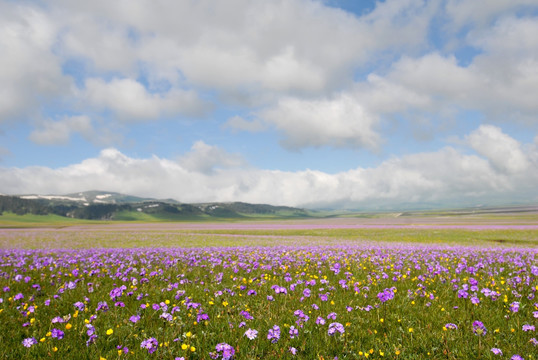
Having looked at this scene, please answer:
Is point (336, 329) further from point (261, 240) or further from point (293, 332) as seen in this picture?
point (261, 240)

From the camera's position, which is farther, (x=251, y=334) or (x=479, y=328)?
(x=479, y=328)

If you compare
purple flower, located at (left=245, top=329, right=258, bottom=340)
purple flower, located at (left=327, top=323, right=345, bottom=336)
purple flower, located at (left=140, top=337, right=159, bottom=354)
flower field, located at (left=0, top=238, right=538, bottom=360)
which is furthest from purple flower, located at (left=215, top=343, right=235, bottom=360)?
purple flower, located at (left=327, top=323, right=345, bottom=336)

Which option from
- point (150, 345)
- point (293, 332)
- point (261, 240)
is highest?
point (150, 345)

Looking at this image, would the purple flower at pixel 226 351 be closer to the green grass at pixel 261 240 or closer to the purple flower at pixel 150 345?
the purple flower at pixel 150 345

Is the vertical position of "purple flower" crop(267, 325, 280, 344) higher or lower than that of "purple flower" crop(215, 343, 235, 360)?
lower

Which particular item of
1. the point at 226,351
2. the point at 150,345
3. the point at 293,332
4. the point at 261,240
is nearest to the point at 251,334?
the point at 226,351

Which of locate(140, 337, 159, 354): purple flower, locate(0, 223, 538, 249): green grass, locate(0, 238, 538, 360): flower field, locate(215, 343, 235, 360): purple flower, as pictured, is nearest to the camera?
locate(215, 343, 235, 360): purple flower

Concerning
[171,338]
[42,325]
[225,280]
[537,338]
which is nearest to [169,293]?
[225,280]

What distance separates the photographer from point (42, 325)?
516cm

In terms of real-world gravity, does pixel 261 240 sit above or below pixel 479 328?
below

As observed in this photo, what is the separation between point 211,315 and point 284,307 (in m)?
1.49

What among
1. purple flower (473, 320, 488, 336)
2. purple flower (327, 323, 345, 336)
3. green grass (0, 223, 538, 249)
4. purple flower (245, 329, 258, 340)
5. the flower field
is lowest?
→ green grass (0, 223, 538, 249)

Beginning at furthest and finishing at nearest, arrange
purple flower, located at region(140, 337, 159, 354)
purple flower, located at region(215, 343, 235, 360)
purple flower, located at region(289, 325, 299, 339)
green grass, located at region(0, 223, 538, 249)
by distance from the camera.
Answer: green grass, located at region(0, 223, 538, 249)
purple flower, located at region(289, 325, 299, 339)
purple flower, located at region(140, 337, 159, 354)
purple flower, located at region(215, 343, 235, 360)

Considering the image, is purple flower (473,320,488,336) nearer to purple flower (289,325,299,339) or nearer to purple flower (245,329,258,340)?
purple flower (289,325,299,339)
